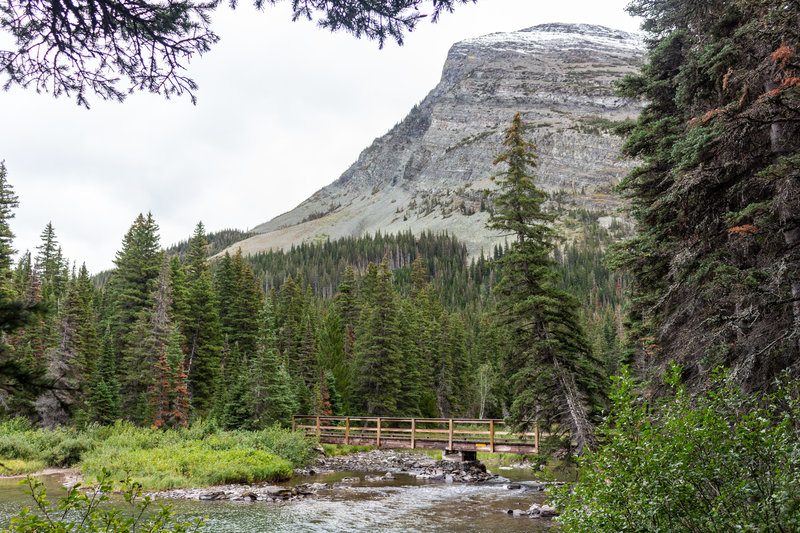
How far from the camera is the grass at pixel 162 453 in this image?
20875mm

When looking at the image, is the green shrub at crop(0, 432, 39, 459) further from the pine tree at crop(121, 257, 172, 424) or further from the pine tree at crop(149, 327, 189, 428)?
the pine tree at crop(121, 257, 172, 424)

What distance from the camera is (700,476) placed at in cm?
453

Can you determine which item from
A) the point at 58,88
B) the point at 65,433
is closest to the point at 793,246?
the point at 58,88

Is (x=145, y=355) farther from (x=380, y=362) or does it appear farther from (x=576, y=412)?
(x=576, y=412)

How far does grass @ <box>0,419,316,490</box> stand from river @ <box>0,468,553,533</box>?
8.47 ft

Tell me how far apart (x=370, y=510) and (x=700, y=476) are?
14.3 m

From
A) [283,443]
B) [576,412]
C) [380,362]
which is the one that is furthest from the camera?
[380,362]

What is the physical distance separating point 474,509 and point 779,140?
14198 mm

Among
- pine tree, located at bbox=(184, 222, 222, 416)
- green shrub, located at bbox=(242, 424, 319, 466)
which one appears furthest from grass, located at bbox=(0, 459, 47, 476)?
pine tree, located at bbox=(184, 222, 222, 416)

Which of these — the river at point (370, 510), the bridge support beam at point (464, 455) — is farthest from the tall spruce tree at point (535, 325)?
the bridge support beam at point (464, 455)

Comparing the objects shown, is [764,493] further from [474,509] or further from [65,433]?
[65,433]

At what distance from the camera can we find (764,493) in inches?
169

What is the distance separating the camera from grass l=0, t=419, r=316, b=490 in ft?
68.5

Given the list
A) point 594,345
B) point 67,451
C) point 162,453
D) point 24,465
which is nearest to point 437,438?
point 594,345
